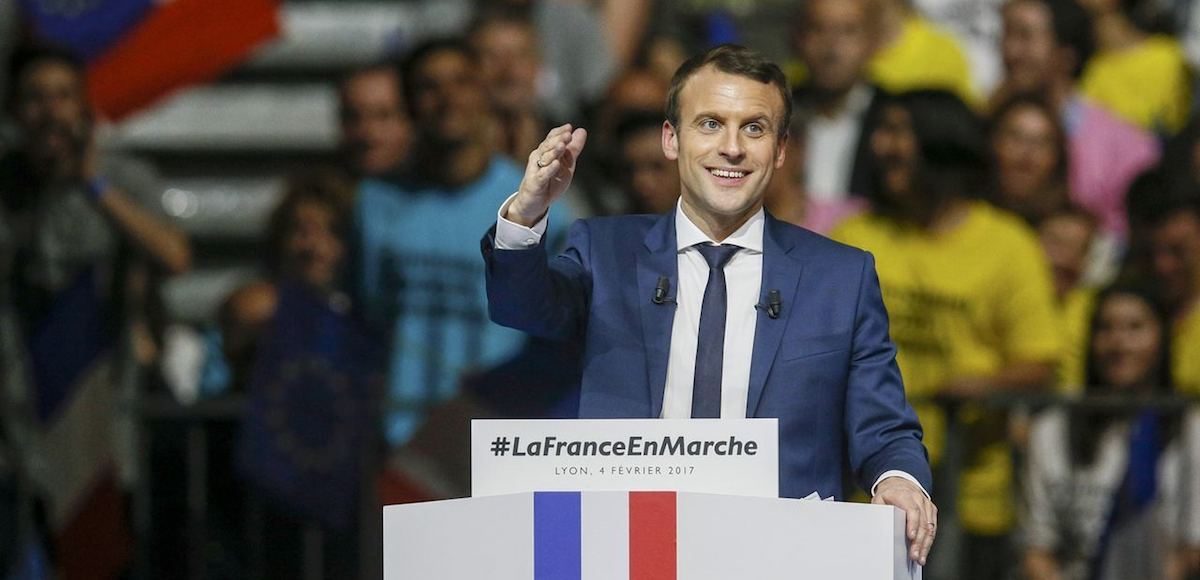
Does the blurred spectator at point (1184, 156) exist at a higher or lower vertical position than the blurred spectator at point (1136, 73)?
lower

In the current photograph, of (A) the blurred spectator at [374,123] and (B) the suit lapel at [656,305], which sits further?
(A) the blurred spectator at [374,123]

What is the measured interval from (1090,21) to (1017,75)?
0.41m

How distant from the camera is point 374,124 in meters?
6.73

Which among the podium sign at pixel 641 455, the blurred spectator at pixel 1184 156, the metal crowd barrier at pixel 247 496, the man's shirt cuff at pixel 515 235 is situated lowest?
the metal crowd barrier at pixel 247 496

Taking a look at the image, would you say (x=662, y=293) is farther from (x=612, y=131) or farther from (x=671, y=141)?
(x=612, y=131)

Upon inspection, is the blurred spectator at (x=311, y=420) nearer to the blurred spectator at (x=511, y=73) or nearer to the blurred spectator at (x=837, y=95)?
the blurred spectator at (x=511, y=73)

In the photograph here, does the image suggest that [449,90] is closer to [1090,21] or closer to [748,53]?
[1090,21]

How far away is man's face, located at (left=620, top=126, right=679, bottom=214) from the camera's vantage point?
6480mm

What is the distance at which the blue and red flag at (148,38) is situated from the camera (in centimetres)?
711

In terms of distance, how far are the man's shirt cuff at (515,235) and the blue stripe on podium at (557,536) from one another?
1.57 ft

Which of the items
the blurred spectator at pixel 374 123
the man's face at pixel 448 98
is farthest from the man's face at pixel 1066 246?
the blurred spectator at pixel 374 123

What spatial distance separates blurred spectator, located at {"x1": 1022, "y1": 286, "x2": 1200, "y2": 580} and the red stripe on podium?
3.67 metres

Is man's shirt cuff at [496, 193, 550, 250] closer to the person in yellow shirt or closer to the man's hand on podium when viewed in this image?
the man's hand on podium

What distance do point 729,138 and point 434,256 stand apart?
328 cm
